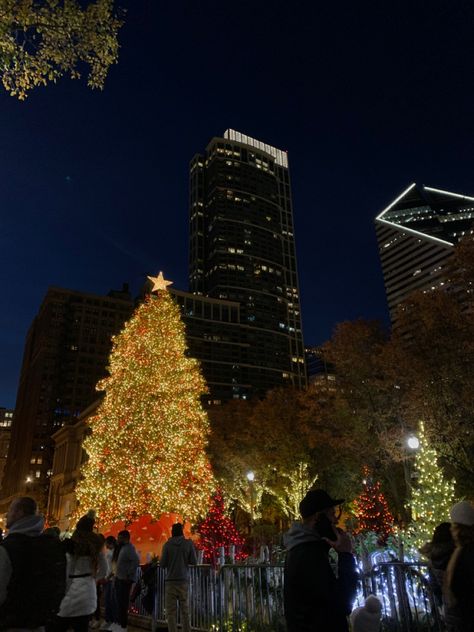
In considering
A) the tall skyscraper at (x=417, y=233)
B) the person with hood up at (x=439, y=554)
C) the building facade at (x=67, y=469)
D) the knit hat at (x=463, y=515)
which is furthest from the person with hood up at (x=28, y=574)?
the tall skyscraper at (x=417, y=233)

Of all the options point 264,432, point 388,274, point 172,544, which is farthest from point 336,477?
point 388,274

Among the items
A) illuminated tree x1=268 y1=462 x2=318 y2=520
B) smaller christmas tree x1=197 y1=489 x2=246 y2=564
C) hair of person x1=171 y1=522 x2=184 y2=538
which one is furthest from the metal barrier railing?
illuminated tree x1=268 y1=462 x2=318 y2=520

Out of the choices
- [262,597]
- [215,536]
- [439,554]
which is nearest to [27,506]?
[439,554]

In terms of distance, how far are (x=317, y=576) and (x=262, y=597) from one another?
200 inches

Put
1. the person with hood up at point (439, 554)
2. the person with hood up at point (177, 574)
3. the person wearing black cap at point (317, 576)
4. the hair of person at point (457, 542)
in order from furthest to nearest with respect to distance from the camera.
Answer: the person with hood up at point (177, 574)
the person with hood up at point (439, 554)
the hair of person at point (457, 542)
the person wearing black cap at point (317, 576)

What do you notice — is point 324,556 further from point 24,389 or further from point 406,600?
point 24,389

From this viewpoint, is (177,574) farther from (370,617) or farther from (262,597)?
(370,617)

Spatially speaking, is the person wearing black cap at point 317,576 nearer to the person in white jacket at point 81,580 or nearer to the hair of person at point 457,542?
the hair of person at point 457,542

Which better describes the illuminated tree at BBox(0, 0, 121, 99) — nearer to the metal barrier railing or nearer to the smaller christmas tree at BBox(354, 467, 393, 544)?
the metal barrier railing

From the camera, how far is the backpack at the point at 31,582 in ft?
11.1

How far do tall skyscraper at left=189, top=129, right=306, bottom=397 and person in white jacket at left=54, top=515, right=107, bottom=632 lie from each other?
11704cm

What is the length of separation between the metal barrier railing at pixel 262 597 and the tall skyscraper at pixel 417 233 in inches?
4427

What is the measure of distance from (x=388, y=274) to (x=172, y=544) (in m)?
138

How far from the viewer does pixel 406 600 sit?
5.48 meters
